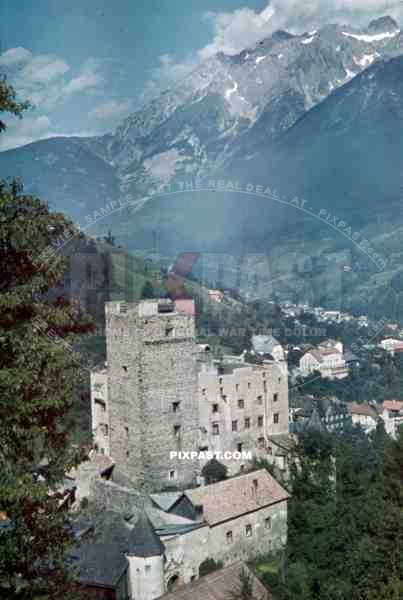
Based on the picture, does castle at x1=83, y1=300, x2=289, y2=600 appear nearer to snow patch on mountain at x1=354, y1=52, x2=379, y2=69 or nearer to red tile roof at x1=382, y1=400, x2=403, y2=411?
red tile roof at x1=382, y1=400, x2=403, y2=411

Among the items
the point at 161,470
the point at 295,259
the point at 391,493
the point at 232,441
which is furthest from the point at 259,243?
the point at 391,493

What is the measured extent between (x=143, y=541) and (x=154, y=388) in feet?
24.6

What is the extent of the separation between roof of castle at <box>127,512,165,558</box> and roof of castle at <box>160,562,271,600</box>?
1.53 metres

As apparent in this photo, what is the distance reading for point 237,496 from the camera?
85.5ft

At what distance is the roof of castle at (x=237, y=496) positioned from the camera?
2503cm

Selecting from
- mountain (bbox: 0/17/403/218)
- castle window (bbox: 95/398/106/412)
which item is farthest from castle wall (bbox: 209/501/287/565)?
mountain (bbox: 0/17/403/218)

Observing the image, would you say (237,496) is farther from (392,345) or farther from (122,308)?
(392,345)

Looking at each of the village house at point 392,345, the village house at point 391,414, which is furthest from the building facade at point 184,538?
the village house at point 392,345

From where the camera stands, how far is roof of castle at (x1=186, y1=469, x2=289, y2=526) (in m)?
25.0

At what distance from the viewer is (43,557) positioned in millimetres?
10781

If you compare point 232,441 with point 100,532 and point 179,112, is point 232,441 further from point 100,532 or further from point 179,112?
point 179,112

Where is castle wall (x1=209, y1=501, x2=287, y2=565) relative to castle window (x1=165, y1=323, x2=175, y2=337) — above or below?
below

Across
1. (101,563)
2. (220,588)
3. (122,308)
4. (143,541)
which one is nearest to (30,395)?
(220,588)

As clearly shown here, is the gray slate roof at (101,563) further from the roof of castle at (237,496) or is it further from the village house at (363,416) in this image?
the village house at (363,416)
